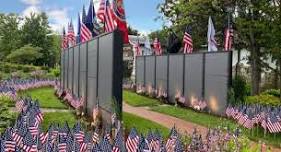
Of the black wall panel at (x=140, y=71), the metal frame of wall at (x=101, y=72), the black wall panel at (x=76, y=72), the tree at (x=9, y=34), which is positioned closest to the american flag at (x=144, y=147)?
the metal frame of wall at (x=101, y=72)

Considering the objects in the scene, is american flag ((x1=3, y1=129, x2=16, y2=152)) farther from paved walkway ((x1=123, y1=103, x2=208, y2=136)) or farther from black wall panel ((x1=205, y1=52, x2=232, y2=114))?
black wall panel ((x1=205, y1=52, x2=232, y2=114))

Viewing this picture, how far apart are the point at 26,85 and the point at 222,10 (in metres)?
13.3

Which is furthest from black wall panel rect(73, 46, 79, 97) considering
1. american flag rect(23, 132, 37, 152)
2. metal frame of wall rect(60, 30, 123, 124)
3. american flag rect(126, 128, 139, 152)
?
american flag rect(23, 132, 37, 152)

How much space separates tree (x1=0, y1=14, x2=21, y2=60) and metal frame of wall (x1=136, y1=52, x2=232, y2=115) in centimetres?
4400

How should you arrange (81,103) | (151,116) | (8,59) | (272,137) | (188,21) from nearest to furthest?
1. (272,137)
2. (81,103)
3. (151,116)
4. (188,21)
5. (8,59)

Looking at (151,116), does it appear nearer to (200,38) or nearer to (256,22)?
(256,22)

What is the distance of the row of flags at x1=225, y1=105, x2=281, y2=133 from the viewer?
16.1 meters

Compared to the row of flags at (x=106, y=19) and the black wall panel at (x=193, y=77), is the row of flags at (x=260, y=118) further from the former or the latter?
the black wall panel at (x=193, y=77)

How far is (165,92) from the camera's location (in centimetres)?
3084

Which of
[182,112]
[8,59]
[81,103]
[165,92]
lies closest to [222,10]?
[165,92]

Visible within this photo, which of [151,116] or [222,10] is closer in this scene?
[151,116]

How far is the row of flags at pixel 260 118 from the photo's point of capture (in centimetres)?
1609

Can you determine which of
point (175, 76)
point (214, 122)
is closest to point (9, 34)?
point (175, 76)

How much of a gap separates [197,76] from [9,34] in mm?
56132
